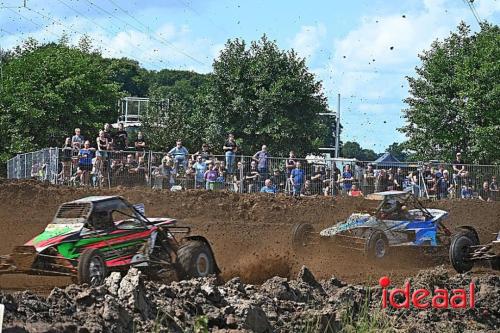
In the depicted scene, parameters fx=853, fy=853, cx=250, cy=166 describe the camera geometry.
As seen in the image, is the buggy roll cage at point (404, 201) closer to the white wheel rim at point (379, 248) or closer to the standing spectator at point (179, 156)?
the white wheel rim at point (379, 248)

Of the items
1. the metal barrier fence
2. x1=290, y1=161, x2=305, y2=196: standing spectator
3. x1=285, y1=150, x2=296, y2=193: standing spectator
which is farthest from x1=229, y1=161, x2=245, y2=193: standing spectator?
x1=290, y1=161, x2=305, y2=196: standing spectator

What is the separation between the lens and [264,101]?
1515 inches

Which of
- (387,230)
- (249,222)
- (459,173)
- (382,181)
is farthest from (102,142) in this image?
(459,173)

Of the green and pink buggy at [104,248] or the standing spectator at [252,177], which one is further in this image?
the standing spectator at [252,177]

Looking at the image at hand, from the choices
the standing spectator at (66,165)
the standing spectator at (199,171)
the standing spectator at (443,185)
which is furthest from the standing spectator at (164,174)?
the standing spectator at (443,185)

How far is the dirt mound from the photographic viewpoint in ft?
24.6

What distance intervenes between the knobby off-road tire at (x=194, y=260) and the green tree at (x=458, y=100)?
24121 millimetres

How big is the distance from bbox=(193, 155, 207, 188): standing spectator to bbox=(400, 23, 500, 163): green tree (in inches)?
621

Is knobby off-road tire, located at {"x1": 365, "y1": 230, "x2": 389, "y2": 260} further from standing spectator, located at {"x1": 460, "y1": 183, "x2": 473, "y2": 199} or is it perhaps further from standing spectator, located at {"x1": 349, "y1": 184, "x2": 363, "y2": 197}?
standing spectator, located at {"x1": 460, "y1": 183, "x2": 473, "y2": 199}

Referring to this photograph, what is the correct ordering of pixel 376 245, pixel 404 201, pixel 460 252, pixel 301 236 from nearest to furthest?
pixel 460 252 < pixel 376 245 < pixel 301 236 < pixel 404 201

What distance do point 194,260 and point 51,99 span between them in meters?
30.7

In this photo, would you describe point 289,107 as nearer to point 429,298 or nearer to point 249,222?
point 249,222

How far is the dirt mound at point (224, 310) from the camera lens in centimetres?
748

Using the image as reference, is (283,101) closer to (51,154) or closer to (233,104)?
(233,104)
